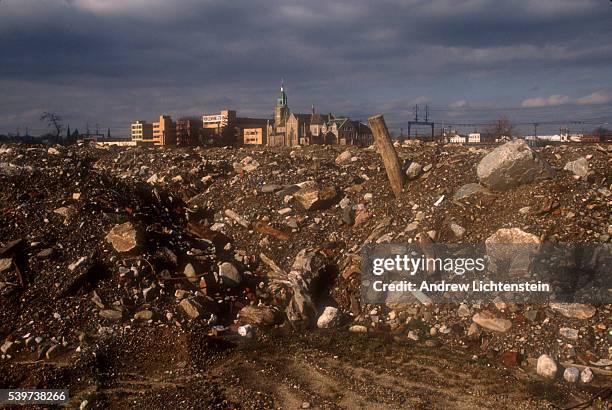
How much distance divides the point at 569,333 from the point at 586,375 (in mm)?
583

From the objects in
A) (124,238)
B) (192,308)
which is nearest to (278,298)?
(192,308)

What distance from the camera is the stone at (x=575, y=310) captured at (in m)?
5.55

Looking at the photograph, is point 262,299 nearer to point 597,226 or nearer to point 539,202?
point 539,202

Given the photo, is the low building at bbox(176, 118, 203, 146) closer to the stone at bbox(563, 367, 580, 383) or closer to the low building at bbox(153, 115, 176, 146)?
the low building at bbox(153, 115, 176, 146)

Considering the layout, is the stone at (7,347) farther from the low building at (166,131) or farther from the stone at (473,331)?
the low building at (166,131)

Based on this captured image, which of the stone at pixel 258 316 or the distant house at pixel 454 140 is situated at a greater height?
the distant house at pixel 454 140

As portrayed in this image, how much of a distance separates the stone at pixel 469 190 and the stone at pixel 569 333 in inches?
90.6

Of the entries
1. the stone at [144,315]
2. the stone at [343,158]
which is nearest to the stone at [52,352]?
the stone at [144,315]

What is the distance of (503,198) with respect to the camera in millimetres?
7012

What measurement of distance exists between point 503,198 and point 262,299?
139 inches

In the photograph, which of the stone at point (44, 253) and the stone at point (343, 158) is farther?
the stone at point (343, 158)

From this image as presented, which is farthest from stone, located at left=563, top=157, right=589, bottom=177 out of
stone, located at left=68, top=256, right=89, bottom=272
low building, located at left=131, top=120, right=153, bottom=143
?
low building, located at left=131, top=120, right=153, bottom=143

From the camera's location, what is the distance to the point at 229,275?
22.5 feet

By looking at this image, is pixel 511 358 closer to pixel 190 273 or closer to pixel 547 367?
pixel 547 367
